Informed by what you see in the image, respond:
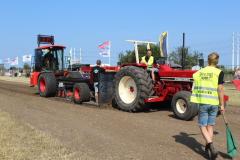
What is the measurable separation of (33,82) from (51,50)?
1.73 metres

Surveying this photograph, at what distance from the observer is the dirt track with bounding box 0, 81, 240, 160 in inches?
316

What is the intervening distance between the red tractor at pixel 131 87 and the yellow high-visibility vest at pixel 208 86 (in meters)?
3.95

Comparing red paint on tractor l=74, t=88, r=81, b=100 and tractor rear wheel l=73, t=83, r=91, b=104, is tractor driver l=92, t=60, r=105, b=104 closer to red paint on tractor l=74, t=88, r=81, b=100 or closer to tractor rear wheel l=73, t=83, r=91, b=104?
tractor rear wheel l=73, t=83, r=91, b=104

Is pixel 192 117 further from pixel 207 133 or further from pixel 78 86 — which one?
pixel 78 86

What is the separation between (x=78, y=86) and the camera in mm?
15930

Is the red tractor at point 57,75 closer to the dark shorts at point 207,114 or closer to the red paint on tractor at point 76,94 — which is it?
the red paint on tractor at point 76,94

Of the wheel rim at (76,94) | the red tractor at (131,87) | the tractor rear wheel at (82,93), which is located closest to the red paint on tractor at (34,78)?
the red tractor at (131,87)

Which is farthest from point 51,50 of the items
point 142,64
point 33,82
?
point 142,64

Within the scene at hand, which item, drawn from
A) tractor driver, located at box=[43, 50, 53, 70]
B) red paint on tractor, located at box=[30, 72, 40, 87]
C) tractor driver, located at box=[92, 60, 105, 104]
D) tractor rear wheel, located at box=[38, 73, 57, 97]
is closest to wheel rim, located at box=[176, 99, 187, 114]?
tractor driver, located at box=[92, 60, 105, 104]

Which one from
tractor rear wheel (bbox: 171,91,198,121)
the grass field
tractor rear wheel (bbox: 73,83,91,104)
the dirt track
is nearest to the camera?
the grass field

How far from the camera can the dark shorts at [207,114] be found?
25.6 feet

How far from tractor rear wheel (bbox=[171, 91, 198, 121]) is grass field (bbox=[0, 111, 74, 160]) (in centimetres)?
415

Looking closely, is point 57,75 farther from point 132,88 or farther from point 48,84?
point 132,88

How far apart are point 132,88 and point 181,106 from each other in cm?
204
